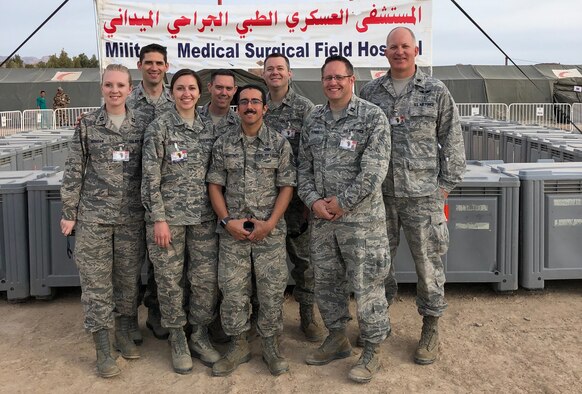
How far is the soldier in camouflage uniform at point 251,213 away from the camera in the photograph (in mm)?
4012

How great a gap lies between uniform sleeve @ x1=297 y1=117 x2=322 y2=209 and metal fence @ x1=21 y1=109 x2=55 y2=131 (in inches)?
741

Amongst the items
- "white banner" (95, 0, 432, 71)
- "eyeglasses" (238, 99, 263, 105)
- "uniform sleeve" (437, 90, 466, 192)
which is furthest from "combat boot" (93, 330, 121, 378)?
"white banner" (95, 0, 432, 71)

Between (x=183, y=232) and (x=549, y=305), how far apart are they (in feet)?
10.5

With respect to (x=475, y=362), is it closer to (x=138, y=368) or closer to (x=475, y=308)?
(x=475, y=308)

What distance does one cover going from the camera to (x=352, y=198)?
380cm

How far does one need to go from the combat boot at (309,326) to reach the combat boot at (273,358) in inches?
17.5

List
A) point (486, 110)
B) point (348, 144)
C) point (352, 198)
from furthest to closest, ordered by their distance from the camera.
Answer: point (486, 110)
point (348, 144)
point (352, 198)

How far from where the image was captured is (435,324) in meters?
4.27

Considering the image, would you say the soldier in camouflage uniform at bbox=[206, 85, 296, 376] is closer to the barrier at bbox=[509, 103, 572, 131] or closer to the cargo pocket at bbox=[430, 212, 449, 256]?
the cargo pocket at bbox=[430, 212, 449, 256]

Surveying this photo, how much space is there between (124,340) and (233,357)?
2.73 feet

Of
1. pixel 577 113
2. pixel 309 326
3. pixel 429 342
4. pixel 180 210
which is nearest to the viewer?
pixel 180 210

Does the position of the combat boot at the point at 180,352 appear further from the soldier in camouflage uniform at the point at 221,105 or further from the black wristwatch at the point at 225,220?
the black wristwatch at the point at 225,220

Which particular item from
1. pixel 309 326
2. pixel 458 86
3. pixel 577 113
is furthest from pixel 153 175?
pixel 458 86

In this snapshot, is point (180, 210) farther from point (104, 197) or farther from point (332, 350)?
point (332, 350)
